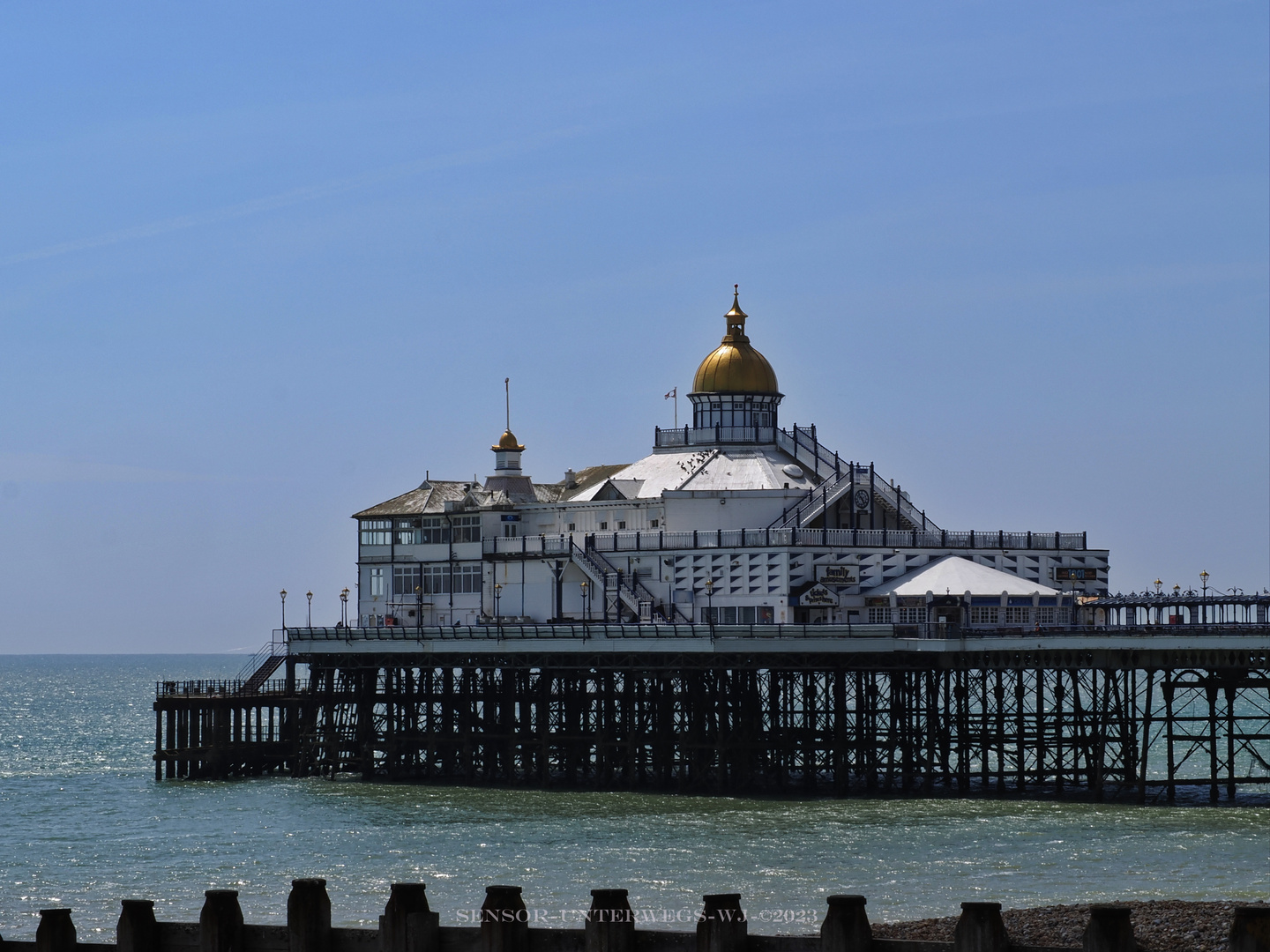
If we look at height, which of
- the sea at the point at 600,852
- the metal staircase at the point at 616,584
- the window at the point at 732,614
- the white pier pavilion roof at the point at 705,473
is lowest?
the sea at the point at 600,852

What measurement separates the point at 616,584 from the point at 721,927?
53.6 meters

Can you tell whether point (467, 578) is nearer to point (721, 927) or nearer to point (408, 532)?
point (408, 532)

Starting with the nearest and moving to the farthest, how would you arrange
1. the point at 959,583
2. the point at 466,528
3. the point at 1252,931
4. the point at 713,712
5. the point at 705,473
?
the point at 1252,931 → the point at 959,583 → the point at 713,712 → the point at 705,473 → the point at 466,528

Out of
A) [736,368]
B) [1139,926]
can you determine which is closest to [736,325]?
[736,368]

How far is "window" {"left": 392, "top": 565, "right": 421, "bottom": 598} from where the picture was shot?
90562mm

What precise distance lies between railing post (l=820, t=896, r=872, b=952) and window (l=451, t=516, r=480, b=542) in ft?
198

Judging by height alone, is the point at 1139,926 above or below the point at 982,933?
below

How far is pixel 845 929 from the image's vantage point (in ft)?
93.9

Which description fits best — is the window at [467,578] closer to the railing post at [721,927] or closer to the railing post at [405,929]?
the railing post at [405,929]

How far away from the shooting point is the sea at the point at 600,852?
1971 inches

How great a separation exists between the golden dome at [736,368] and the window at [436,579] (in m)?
12.4

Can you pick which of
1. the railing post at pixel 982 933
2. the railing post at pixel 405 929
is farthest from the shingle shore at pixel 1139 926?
the railing post at pixel 405 929

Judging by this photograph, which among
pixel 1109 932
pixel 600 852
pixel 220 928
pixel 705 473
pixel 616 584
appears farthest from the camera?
pixel 705 473

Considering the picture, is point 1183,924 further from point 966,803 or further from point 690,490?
point 690,490
